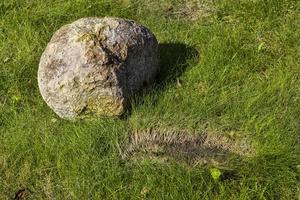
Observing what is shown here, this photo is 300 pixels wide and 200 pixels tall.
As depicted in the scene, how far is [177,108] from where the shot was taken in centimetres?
443

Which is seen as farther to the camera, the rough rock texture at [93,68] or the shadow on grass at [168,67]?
the shadow on grass at [168,67]

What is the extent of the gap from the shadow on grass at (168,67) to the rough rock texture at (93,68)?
107 millimetres

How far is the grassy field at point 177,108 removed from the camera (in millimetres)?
3848

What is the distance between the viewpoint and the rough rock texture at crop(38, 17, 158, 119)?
4301 millimetres

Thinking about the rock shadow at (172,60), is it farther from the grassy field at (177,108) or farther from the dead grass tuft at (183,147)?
the dead grass tuft at (183,147)

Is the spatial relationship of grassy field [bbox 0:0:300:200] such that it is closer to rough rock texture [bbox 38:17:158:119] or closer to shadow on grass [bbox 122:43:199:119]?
shadow on grass [bbox 122:43:199:119]

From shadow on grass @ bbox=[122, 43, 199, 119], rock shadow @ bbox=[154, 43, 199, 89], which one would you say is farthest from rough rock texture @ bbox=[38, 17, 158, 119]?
rock shadow @ bbox=[154, 43, 199, 89]

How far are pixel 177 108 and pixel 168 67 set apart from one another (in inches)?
29.2

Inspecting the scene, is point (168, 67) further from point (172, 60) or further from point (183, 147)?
point (183, 147)

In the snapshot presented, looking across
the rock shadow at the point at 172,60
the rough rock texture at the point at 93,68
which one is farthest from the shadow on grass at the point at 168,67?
the rough rock texture at the point at 93,68

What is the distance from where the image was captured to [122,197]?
379 cm

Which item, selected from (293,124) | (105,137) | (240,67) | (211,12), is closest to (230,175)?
(293,124)

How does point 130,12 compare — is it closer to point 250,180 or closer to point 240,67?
point 240,67

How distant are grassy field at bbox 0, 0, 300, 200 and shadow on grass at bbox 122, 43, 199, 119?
1 cm
